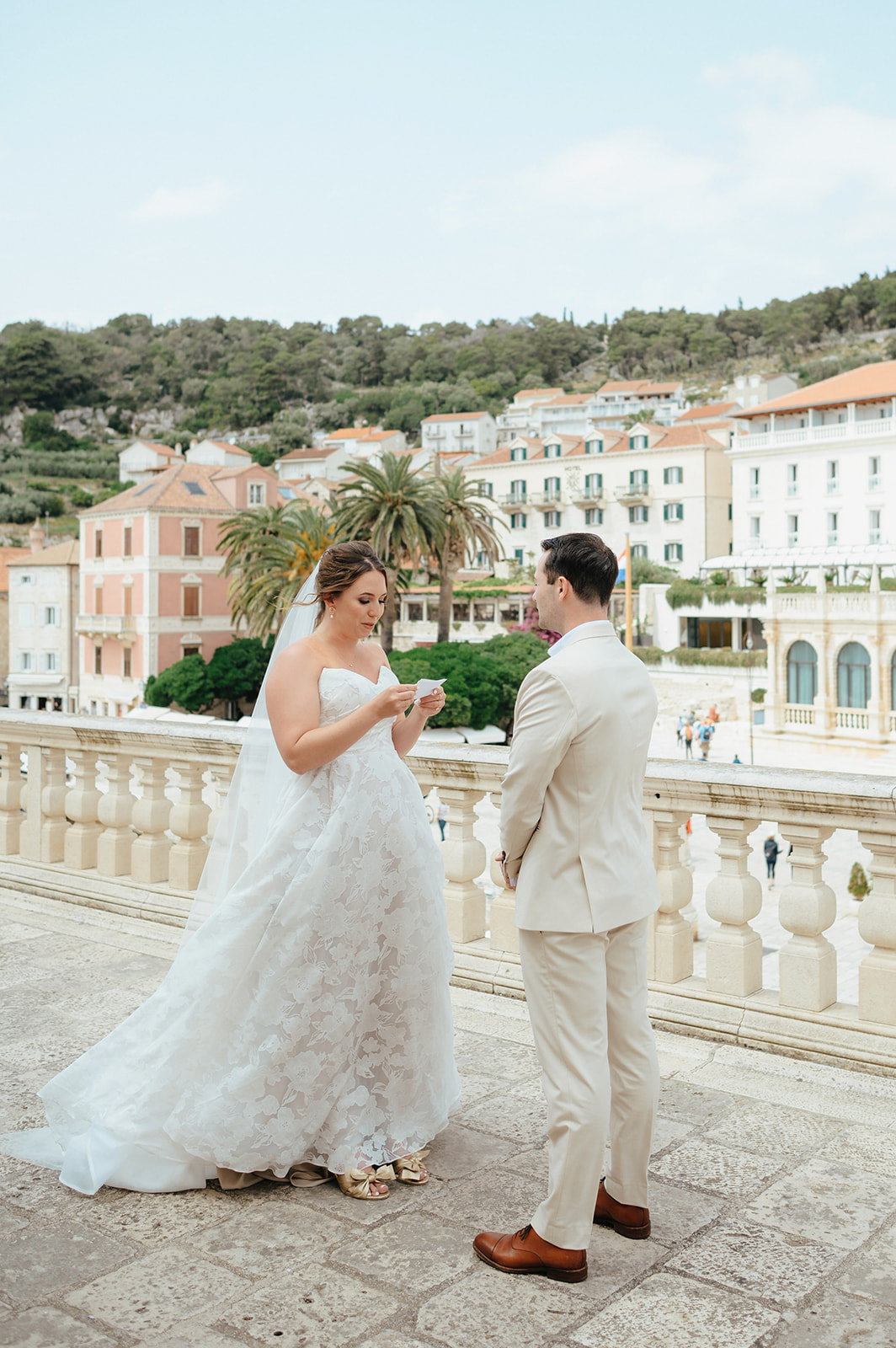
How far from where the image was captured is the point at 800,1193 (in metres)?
2.57

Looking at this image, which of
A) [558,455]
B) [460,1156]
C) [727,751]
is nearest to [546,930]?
[460,1156]

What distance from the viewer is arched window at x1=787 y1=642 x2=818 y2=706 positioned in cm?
4034

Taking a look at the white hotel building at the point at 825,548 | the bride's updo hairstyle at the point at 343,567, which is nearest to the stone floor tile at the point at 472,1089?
the bride's updo hairstyle at the point at 343,567

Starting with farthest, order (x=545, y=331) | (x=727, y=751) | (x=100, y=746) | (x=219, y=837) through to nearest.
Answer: (x=545, y=331)
(x=727, y=751)
(x=100, y=746)
(x=219, y=837)

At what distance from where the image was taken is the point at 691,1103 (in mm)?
3096

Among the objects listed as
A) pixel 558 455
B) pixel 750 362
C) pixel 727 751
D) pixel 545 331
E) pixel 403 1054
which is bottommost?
pixel 727 751

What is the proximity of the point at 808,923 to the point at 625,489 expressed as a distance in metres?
60.2

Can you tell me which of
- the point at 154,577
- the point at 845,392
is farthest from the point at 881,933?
the point at 845,392

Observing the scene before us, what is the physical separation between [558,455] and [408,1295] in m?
65.1

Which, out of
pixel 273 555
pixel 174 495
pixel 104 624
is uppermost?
pixel 174 495

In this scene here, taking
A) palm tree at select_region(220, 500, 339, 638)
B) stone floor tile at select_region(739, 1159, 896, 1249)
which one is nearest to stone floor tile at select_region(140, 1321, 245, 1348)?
stone floor tile at select_region(739, 1159, 896, 1249)

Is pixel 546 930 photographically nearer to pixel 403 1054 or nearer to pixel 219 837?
pixel 403 1054

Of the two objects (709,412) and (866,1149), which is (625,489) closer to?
(709,412)

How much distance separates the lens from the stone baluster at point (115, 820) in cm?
532
